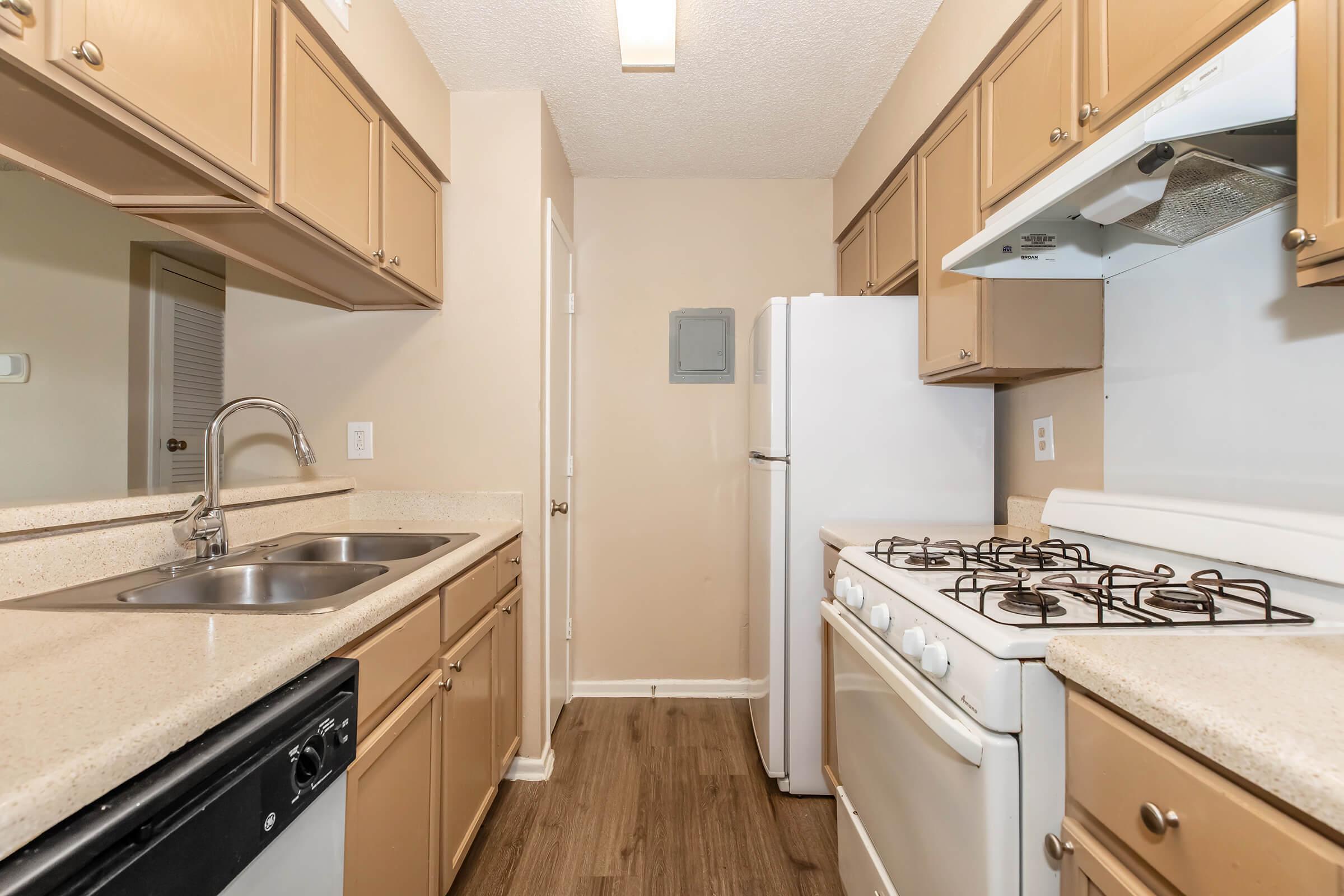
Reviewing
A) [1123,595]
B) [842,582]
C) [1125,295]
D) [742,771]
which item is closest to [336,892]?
[842,582]

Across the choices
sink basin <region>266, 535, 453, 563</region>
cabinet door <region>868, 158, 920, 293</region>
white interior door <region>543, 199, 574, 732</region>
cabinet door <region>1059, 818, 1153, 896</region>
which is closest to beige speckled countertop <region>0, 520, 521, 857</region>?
sink basin <region>266, 535, 453, 563</region>

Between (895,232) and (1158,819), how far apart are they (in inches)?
75.5

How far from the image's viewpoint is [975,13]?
60.4 inches

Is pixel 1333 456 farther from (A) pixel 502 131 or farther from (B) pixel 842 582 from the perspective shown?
(A) pixel 502 131

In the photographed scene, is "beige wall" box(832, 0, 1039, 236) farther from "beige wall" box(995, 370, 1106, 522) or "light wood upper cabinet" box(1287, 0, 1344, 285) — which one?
"beige wall" box(995, 370, 1106, 522)

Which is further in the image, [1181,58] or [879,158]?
[879,158]

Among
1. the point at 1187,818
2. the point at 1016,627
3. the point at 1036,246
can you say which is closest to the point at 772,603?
the point at 1016,627

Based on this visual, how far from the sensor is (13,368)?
2.16 m

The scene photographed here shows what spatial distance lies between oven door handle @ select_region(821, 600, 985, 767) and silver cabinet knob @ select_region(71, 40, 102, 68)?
1.59 m

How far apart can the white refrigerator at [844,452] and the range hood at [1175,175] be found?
22.1 inches

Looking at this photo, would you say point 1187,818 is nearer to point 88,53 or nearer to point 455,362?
point 88,53

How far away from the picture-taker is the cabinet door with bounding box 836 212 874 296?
2379 mm

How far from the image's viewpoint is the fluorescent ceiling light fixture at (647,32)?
5.47 feet

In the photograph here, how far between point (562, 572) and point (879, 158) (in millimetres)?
2093
